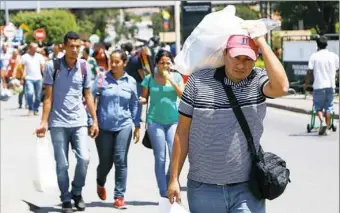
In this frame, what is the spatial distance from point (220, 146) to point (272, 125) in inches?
522

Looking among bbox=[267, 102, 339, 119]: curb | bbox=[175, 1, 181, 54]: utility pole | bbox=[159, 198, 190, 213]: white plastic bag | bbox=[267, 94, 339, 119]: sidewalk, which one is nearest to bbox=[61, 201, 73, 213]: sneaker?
bbox=[159, 198, 190, 213]: white plastic bag

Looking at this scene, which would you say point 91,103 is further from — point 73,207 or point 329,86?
point 329,86

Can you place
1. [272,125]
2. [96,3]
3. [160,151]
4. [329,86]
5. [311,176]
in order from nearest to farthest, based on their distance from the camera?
1. [160,151]
2. [311,176]
3. [329,86]
4. [272,125]
5. [96,3]

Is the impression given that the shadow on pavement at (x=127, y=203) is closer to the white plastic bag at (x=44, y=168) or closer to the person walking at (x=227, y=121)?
the white plastic bag at (x=44, y=168)

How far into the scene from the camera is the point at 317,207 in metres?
8.57

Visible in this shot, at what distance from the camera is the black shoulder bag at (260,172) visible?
181 inches

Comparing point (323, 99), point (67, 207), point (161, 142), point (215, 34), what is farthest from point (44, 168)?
point (323, 99)

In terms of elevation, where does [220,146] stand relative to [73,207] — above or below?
above

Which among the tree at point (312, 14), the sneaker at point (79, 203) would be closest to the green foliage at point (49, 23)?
the tree at point (312, 14)

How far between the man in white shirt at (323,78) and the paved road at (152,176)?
530mm

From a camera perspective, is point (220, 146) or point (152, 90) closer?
point (220, 146)

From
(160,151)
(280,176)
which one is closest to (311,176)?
(160,151)

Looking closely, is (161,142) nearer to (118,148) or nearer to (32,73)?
(118,148)

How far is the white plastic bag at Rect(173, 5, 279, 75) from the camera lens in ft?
14.9
